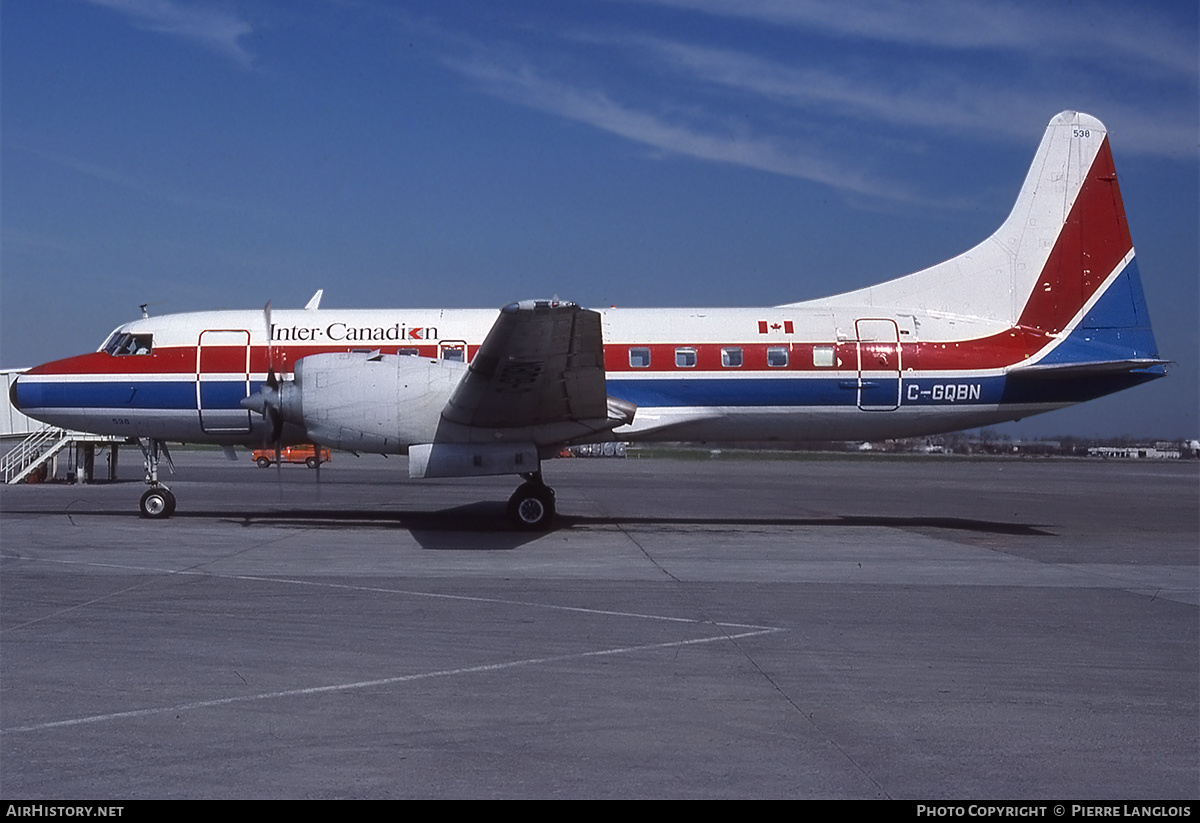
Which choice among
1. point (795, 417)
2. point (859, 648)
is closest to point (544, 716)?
point (859, 648)

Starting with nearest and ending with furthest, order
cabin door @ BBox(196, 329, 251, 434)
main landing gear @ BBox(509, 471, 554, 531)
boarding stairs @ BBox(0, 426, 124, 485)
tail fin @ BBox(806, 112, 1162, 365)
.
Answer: main landing gear @ BBox(509, 471, 554, 531)
cabin door @ BBox(196, 329, 251, 434)
tail fin @ BBox(806, 112, 1162, 365)
boarding stairs @ BBox(0, 426, 124, 485)

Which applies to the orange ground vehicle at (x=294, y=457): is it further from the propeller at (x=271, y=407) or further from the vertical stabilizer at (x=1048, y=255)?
the vertical stabilizer at (x=1048, y=255)

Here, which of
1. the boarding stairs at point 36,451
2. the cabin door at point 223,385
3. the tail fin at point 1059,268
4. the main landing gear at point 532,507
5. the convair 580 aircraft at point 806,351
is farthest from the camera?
the boarding stairs at point 36,451

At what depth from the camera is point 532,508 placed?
1530 cm

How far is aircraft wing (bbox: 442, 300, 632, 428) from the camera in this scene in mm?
11914

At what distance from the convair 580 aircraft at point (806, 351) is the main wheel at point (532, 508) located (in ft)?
0.08

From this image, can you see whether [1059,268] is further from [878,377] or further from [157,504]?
[157,504]

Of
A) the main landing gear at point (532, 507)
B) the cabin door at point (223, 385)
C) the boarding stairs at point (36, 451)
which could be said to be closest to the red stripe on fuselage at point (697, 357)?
the cabin door at point (223, 385)

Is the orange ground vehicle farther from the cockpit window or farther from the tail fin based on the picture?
the tail fin

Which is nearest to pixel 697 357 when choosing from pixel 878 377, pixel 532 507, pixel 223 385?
pixel 878 377

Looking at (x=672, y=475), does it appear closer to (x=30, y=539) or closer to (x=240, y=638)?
(x=30, y=539)

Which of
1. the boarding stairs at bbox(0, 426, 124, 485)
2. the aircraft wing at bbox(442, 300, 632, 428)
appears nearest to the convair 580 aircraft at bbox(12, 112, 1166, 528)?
the aircraft wing at bbox(442, 300, 632, 428)

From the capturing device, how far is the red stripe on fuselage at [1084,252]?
663 inches

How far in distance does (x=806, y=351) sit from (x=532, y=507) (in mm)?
5447
